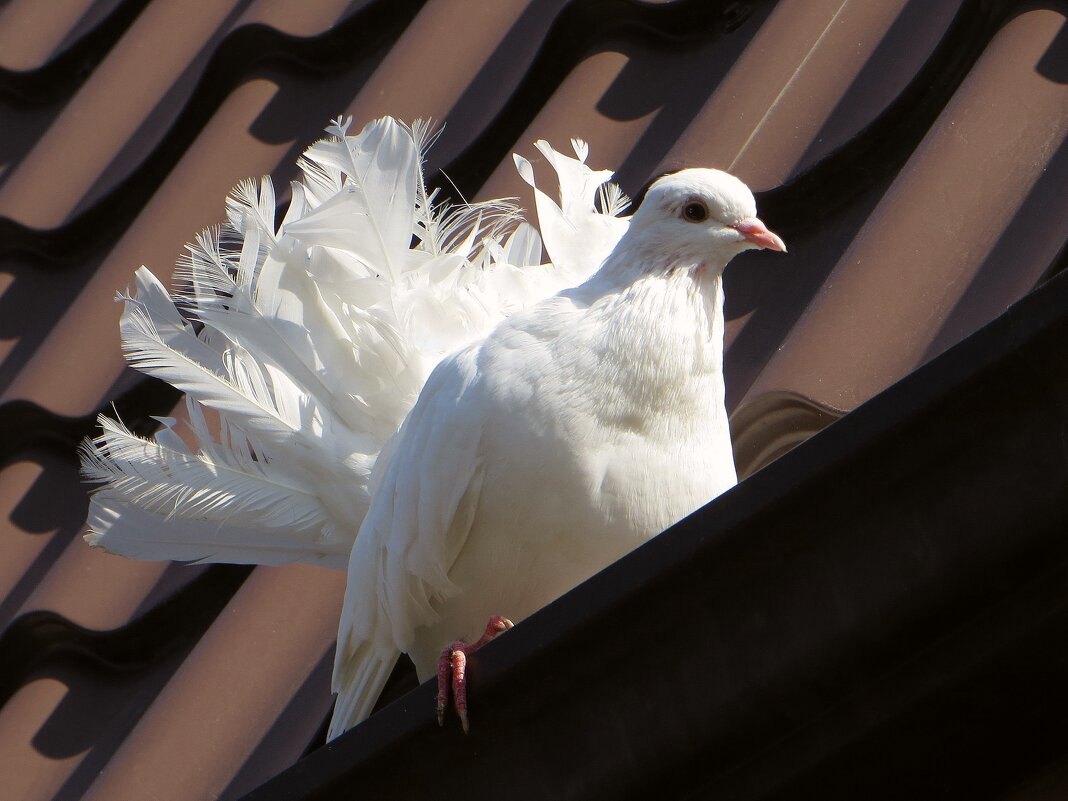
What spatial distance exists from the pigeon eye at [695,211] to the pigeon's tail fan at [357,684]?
0.83 m

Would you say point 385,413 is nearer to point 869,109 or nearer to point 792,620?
point 869,109

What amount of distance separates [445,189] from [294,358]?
625 millimetres

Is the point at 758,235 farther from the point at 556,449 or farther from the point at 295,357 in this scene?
the point at 295,357

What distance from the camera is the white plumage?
2158 millimetres

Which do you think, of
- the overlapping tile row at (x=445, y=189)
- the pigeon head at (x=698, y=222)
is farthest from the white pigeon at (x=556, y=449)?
the overlapping tile row at (x=445, y=189)

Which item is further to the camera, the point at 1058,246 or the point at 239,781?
the point at 239,781

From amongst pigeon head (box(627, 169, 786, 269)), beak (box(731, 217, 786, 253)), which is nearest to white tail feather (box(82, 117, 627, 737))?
pigeon head (box(627, 169, 786, 269))

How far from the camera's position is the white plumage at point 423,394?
2158 mm

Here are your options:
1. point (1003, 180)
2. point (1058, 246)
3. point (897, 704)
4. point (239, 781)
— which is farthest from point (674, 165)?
point (897, 704)

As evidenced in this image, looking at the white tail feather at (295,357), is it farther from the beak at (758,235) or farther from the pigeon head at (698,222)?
the beak at (758,235)

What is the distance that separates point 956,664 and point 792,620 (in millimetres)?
151

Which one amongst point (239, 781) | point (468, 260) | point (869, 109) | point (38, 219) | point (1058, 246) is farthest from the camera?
point (38, 219)

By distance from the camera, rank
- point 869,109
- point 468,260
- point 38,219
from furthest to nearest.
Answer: point 38,219
point 468,260
point 869,109

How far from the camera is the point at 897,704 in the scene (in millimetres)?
1379
